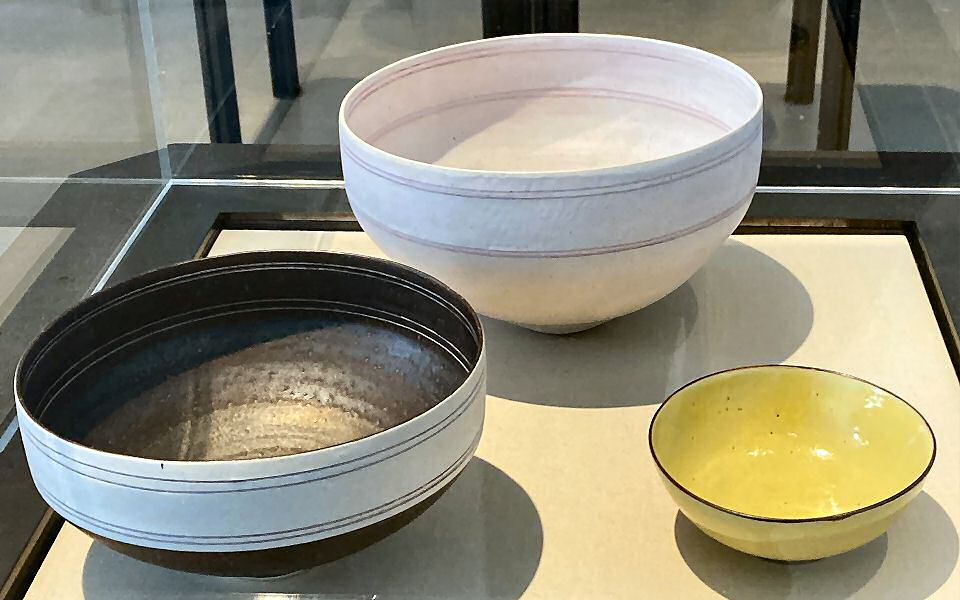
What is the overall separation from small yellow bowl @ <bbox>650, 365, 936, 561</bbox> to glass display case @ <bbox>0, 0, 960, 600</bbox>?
3cm

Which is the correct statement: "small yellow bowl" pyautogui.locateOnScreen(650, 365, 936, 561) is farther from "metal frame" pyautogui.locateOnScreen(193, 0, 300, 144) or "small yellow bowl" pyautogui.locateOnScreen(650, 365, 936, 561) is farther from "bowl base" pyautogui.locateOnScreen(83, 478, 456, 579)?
"metal frame" pyautogui.locateOnScreen(193, 0, 300, 144)

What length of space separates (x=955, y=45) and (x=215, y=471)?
0.79 metres

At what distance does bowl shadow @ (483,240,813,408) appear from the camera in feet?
2.28

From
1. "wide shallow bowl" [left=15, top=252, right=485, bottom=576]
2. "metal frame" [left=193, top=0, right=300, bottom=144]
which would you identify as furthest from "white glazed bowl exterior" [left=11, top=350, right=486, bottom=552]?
"metal frame" [left=193, top=0, right=300, bottom=144]

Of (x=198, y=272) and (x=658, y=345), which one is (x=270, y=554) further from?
(x=658, y=345)

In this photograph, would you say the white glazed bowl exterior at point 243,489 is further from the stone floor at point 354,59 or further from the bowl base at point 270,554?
the stone floor at point 354,59

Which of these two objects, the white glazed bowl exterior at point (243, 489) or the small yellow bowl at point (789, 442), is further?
the small yellow bowl at point (789, 442)

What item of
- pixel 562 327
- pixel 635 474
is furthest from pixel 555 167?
pixel 635 474

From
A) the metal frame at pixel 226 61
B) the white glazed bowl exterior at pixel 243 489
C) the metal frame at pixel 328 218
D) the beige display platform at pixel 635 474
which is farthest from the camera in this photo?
the metal frame at pixel 226 61

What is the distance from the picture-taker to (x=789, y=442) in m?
0.62

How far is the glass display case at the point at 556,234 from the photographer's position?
56cm

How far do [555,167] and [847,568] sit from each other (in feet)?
1.35

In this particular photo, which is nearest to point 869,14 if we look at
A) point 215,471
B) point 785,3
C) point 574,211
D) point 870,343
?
point 785,3

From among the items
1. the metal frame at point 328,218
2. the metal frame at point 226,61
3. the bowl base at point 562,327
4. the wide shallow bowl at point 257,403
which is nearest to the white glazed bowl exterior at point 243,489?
the wide shallow bowl at point 257,403
